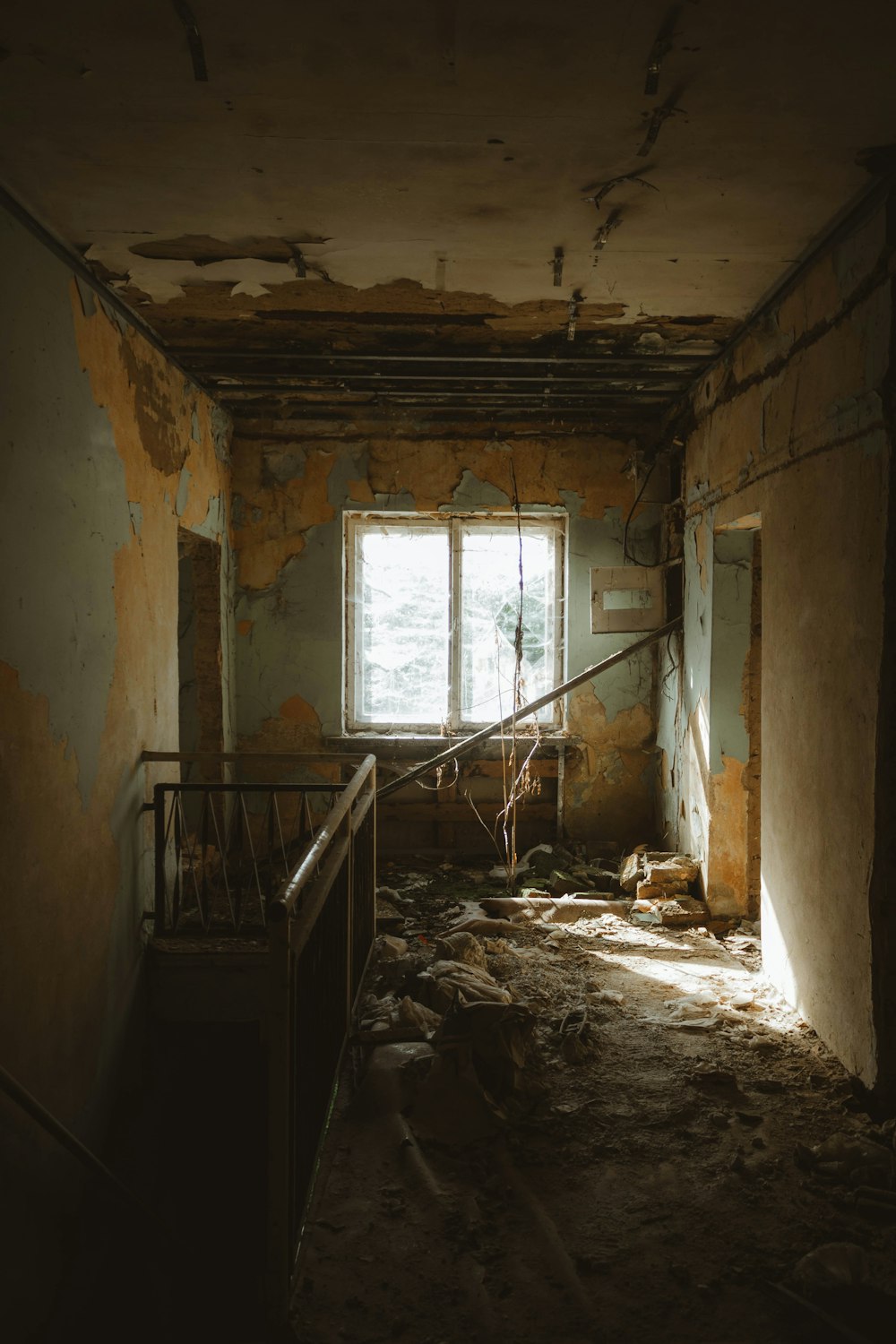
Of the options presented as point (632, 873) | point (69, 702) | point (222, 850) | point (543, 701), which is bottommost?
point (632, 873)

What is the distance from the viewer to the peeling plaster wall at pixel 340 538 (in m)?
5.60

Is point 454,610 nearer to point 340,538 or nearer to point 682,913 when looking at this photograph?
point 340,538

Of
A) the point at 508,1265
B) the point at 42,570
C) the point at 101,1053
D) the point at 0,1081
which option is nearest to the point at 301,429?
the point at 42,570

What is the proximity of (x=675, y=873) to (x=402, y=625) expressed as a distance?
2413 mm

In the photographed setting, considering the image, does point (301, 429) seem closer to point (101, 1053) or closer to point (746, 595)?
point (746, 595)

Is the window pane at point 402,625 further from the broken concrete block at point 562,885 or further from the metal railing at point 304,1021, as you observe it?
the metal railing at point 304,1021

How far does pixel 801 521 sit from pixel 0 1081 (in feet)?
10.4

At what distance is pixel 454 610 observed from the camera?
5.70 m

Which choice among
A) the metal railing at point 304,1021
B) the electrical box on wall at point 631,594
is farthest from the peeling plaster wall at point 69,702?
the electrical box on wall at point 631,594

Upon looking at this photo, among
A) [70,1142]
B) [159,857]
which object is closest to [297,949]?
[70,1142]

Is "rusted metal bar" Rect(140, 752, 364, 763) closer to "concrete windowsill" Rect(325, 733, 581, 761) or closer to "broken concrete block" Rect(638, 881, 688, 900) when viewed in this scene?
"concrete windowsill" Rect(325, 733, 581, 761)

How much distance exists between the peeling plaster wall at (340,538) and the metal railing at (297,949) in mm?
1329

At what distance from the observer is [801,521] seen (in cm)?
309

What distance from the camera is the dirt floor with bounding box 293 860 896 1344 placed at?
176 cm
